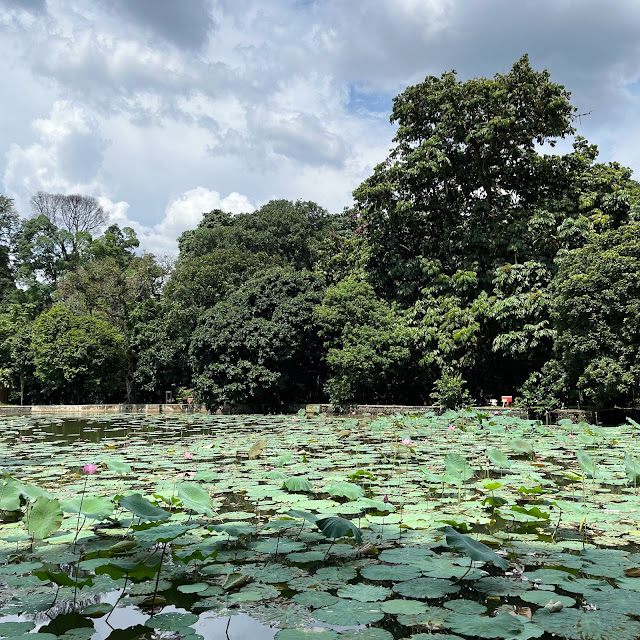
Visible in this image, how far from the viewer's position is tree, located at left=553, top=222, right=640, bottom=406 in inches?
338

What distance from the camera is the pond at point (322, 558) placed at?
1755mm

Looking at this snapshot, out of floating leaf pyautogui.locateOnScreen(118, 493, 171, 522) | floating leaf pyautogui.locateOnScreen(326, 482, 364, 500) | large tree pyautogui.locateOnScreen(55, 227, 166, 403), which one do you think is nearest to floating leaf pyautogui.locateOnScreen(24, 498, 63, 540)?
floating leaf pyautogui.locateOnScreen(118, 493, 171, 522)

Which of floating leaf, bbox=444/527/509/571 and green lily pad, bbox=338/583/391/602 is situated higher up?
floating leaf, bbox=444/527/509/571

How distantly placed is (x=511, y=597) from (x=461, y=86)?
13633 millimetres

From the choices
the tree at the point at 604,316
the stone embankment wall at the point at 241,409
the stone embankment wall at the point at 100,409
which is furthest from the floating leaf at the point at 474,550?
the stone embankment wall at the point at 100,409

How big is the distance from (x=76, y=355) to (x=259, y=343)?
622cm

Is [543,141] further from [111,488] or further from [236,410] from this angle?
[111,488]

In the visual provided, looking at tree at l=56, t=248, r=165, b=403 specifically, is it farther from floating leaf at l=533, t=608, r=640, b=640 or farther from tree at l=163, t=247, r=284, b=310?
floating leaf at l=533, t=608, r=640, b=640

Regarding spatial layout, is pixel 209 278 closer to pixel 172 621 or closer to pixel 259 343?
pixel 259 343

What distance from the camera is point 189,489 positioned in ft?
8.48

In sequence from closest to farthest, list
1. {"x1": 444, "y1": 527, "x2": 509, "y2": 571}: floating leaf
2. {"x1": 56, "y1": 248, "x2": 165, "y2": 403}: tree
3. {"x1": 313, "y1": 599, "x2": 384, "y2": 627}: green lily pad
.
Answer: {"x1": 313, "y1": 599, "x2": 384, "y2": 627}: green lily pad, {"x1": 444, "y1": 527, "x2": 509, "y2": 571}: floating leaf, {"x1": 56, "y1": 248, "x2": 165, "y2": 403}: tree

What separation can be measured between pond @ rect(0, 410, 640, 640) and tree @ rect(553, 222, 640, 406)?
15.5 feet

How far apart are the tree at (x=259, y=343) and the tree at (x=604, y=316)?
652cm

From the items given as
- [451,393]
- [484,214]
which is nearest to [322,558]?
[451,393]
